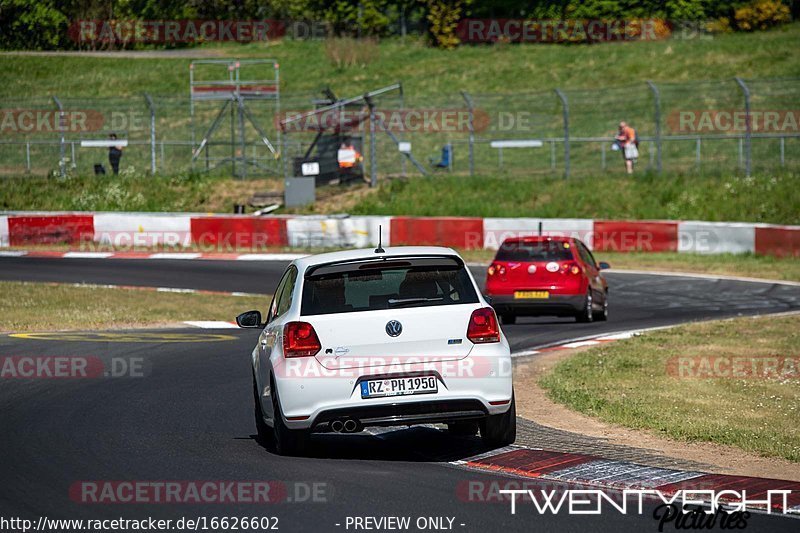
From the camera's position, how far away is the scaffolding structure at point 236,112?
39625 millimetres

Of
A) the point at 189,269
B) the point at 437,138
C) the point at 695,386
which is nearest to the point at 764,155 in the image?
the point at 437,138

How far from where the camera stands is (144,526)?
23.7 ft

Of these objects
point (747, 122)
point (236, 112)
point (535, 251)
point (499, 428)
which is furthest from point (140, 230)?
point (499, 428)

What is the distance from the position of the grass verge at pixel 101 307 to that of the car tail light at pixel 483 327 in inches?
478

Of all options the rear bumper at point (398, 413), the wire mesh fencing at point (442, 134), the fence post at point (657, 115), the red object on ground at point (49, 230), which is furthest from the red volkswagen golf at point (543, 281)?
the red object on ground at point (49, 230)

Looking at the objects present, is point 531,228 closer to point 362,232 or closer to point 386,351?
point 362,232

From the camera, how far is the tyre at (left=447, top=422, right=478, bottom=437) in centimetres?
1063

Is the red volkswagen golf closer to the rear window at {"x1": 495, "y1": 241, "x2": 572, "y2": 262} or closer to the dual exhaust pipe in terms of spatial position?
the rear window at {"x1": 495, "y1": 241, "x2": 572, "y2": 262}

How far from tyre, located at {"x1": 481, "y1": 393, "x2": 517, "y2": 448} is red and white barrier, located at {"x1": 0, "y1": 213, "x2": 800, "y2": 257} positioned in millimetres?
21135

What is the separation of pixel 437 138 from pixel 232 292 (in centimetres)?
2272

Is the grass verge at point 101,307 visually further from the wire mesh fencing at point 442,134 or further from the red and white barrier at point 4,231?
the wire mesh fencing at point 442,134

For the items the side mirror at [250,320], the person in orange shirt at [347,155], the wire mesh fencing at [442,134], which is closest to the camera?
the side mirror at [250,320]

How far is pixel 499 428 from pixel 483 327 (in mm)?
813

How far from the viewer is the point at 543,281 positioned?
20.1 meters
